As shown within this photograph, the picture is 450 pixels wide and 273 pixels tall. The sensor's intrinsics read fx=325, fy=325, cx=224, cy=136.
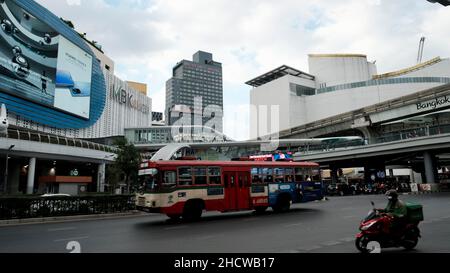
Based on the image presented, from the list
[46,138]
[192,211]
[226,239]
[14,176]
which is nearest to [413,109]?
[192,211]

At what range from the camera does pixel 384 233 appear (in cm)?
788

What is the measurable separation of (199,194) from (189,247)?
22.6 feet

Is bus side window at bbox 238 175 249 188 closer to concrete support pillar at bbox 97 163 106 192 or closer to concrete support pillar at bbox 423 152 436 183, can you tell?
concrete support pillar at bbox 423 152 436 183

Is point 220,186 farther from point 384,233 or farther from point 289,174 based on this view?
point 384,233

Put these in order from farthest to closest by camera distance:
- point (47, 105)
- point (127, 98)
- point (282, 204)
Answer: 1. point (127, 98)
2. point (47, 105)
3. point (282, 204)

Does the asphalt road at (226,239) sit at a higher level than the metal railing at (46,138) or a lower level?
lower

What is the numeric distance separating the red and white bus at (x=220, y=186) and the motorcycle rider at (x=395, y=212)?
936 centimetres

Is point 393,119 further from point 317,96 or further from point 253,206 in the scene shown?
point 317,96

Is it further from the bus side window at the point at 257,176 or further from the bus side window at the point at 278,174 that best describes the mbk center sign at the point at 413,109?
the bus side window at the point at 257,176

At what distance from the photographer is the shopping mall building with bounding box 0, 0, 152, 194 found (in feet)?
138

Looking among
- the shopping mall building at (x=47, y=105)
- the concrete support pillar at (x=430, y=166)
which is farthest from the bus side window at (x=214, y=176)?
the concrete support pillar at (x=430, y=166)

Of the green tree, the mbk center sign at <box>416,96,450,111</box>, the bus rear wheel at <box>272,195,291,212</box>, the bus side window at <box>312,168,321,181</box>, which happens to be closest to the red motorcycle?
the bus rear wheel at <box>272,195,291,212</box>

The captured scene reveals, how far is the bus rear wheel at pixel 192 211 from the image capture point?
1569 centimetres

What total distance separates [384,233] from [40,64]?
59.9 m
